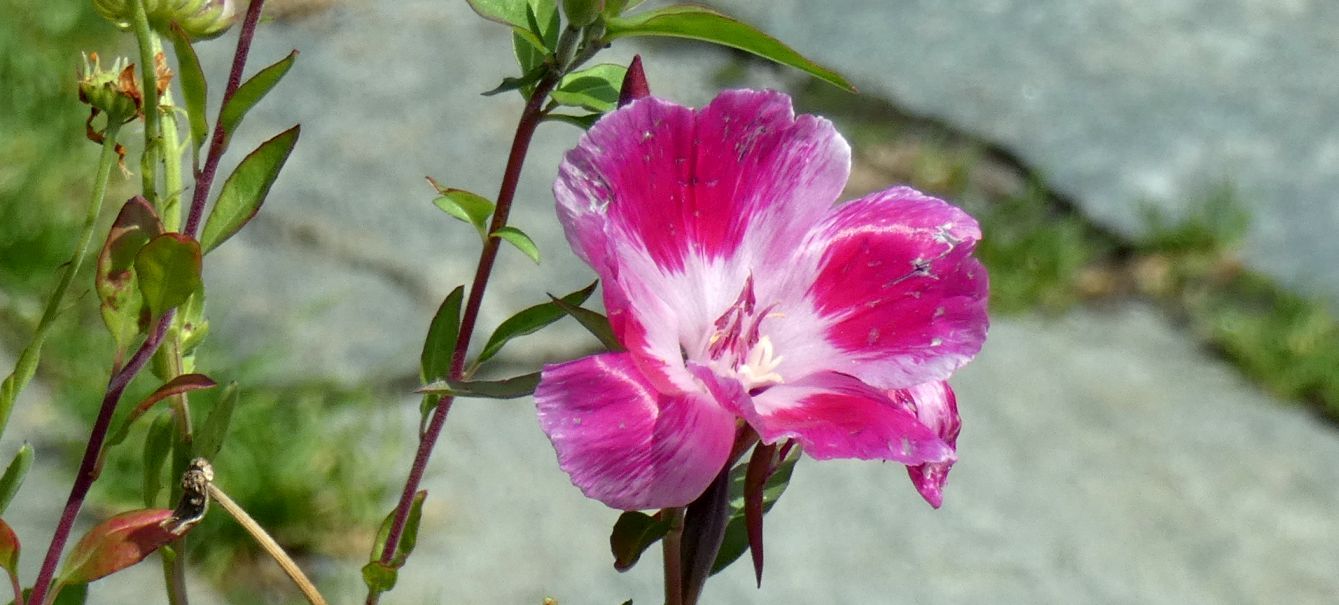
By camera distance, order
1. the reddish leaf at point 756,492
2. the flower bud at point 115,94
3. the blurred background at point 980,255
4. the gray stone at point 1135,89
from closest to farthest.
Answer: the reddish leaf at point 756,492 → the flower bud at point 115,94 → the blurred background at point 980,255 → the gray stone at point 1135,89

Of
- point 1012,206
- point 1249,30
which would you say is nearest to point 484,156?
point 1012,206

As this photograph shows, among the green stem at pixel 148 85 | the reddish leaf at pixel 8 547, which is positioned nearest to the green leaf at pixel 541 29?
the green stem at pixel 148 85

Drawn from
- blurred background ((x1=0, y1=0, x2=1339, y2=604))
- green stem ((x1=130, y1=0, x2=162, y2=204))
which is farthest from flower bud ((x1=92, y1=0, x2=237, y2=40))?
blurred background ((x1=0, y1=0, x2=1339, y2=604))

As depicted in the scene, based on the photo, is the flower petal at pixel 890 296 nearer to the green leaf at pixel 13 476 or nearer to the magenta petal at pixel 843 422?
the magenta petal at pixel 843 422

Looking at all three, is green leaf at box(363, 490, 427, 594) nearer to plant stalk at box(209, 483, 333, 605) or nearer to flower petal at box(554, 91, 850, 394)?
plant stalk at box(209, 483, 333, 605)

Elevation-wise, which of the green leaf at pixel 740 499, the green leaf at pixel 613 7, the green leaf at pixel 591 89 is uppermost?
the green leaf at pixel 613 7

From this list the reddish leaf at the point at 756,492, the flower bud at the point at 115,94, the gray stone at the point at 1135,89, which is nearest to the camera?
the reddish leaf at the point at 756,492

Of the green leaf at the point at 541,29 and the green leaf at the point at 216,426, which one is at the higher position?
the green leaf at the point at 541,29
